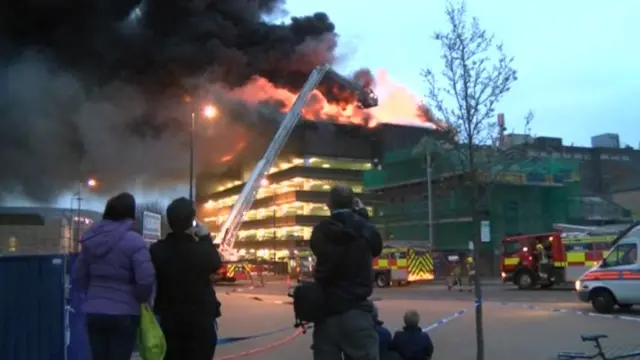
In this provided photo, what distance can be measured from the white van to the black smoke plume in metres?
18.6

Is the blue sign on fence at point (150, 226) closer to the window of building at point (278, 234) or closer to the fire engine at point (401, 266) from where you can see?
the fire engine at point (401, 266)

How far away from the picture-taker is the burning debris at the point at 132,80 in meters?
24.8

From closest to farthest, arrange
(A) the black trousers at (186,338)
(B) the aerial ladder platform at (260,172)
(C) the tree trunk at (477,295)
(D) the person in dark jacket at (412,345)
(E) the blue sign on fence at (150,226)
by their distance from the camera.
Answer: (A) the black trousers at (186,338), (D) the person in dark jacket at (412,345), (C) the tree trunk at (477,295), (E) the blue sign on fence at (150,226), (B) the aerial ladder platform at (260,172)

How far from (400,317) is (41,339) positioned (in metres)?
10.7

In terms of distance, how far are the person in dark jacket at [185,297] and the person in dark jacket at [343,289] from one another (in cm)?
72

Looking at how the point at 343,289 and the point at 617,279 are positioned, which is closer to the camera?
the point at 343,289

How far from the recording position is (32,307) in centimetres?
648

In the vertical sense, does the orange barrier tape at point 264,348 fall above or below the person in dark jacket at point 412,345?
below

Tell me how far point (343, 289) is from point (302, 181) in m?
76.0

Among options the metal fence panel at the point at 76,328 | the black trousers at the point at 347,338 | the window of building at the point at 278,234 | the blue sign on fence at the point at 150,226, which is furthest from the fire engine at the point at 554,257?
the window of building at the point at 278,234

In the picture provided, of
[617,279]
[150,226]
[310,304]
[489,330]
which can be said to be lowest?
[489,330]

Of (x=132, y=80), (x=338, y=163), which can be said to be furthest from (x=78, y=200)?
Result: (x=338, y=163)

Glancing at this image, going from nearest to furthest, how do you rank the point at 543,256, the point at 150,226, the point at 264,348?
the point at 150,226 → the point at 264,348 → the point at 543,256

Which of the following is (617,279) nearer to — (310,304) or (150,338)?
(310,304)
